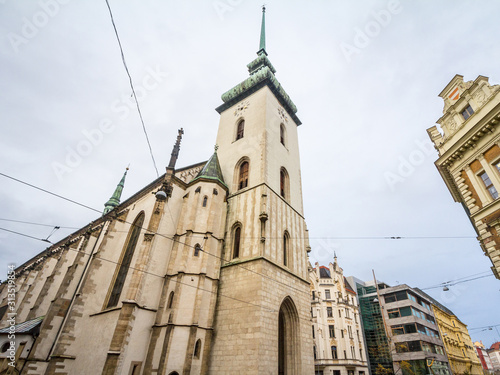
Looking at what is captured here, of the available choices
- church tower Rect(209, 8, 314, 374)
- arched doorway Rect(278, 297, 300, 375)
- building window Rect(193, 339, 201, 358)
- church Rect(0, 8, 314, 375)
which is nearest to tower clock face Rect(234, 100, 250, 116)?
church tower Rect(209, 8, 314, 374)

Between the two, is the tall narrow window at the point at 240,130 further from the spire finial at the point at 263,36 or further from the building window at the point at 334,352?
the building window at the point at 334,352

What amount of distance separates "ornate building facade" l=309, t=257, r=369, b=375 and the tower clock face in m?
29.5

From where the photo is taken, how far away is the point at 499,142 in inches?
462

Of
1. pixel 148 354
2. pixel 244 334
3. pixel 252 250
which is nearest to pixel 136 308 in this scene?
pixel 148 354

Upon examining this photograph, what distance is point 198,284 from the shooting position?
14938 millimetres

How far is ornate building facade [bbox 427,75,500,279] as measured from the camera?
11.8m

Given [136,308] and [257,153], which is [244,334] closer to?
[136,308]

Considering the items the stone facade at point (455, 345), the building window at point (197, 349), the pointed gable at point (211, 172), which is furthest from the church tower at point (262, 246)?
the stone facade at point (455, 345)

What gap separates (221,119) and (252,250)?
15.9 metres

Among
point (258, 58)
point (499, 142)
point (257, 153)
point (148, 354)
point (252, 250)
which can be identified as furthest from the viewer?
point (258, 58)

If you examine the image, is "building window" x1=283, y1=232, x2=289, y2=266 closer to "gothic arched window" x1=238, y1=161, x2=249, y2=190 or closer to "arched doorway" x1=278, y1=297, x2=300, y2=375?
"arched doorway" x1=278, y1=297, x2=300, y2=375

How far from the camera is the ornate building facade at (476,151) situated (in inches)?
465

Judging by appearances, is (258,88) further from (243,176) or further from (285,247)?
(285,247)

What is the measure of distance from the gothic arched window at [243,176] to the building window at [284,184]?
9.90 feet
